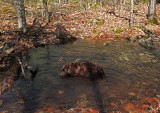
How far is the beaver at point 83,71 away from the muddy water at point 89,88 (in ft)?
1.18

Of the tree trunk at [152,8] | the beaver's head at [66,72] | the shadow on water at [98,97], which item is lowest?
the shadow on water at [98,97]

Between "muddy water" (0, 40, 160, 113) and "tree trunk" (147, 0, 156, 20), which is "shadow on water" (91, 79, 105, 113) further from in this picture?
"tree trunk" (147, 0, 156, 20)

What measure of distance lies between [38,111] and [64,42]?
10.2m

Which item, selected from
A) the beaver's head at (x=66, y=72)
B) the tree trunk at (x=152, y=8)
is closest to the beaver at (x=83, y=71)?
the beaver's head at (x=66, y=72)

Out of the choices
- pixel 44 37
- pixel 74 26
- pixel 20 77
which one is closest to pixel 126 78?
Result: pixel 20 77

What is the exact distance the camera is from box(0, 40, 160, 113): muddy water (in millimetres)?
4629

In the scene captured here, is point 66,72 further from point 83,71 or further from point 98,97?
point 98,97

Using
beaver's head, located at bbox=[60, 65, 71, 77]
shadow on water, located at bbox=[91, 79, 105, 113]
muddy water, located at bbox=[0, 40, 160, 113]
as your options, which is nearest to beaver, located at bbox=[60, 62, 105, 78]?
beaver's head, located at bbox=[60, 65, 71, 77]

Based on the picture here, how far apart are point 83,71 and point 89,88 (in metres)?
1.24

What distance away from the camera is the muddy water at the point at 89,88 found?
15.2 feet

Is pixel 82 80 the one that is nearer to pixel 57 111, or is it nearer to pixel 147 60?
pixel 57 111

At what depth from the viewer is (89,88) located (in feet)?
18.4

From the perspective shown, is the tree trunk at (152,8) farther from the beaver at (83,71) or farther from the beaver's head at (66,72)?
the beaver's head at (66,72)

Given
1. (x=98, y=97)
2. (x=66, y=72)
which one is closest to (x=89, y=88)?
(x=98, y=97)
